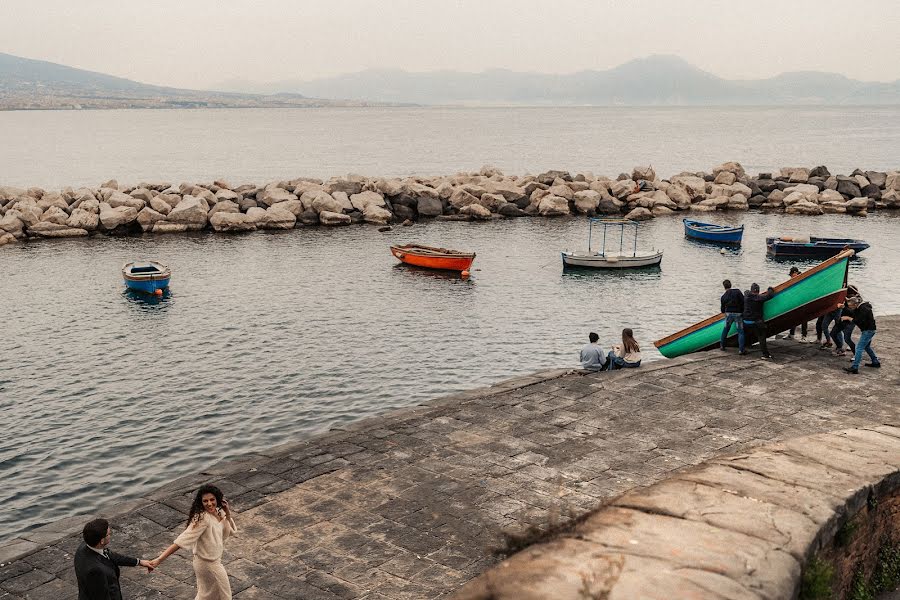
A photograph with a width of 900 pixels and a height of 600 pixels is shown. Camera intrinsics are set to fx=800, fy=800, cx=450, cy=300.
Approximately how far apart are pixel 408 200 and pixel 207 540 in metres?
46.9

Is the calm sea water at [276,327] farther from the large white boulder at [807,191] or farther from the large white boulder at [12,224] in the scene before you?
the large white boulder at [807,191]

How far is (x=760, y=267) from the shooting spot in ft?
130

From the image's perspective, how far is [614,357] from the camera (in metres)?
18.6

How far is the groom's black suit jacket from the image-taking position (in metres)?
7.88

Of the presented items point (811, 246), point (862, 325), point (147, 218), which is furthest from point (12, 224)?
point (862, 325)

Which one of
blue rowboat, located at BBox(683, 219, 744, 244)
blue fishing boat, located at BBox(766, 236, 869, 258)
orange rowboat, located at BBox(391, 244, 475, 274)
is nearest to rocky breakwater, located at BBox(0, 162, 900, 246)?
blue rowboat, located at BBox(683, 219, 744, 244)

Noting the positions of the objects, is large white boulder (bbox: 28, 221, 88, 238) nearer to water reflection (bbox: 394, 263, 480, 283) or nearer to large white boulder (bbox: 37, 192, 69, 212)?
large white boulder (bbox: 37, 192, 69, 212)

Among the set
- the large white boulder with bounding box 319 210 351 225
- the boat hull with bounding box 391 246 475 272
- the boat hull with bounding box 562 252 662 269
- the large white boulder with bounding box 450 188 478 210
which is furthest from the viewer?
the large white boulder with bounding box 450 188 478 210

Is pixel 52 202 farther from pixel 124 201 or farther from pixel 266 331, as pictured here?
pixel 266 331

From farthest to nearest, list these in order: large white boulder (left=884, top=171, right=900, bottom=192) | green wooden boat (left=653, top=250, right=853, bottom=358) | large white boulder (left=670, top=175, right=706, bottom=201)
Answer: large white boulder (left=670, top=175, right=706, bottom=201) < large white boulder (left=884, top=171, right=900, bottom=192) < green wooden boat (left=653, top=250, right=853, bottom=358)

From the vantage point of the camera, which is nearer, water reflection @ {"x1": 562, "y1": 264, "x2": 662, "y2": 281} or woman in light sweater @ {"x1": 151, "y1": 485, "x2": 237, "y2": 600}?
woman in light sweater @ {"x1": 151, "y1": 485, "x2": 237, "y2": 600}

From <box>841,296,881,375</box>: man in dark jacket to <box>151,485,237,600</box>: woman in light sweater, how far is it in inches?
566

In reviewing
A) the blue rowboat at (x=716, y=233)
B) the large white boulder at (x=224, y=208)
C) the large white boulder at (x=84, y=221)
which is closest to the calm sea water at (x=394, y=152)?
the large white boulder at (x=224, y=208)

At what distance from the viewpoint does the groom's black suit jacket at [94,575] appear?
7875 mm
